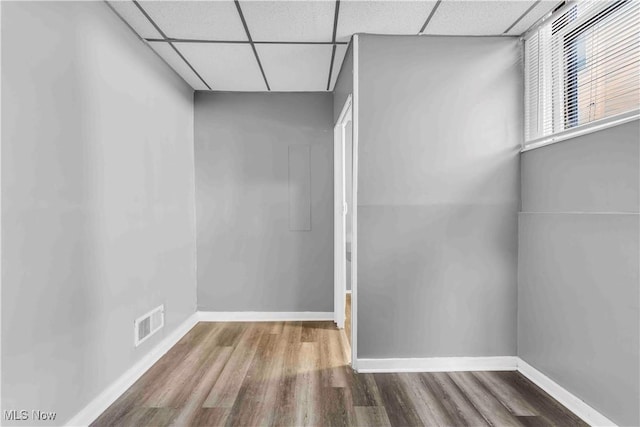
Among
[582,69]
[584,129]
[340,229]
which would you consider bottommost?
[340,229]

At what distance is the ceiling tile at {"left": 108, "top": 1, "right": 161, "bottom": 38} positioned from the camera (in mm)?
2205

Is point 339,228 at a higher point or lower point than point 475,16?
lower

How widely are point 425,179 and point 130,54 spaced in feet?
7.05

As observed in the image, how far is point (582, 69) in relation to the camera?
2125mm

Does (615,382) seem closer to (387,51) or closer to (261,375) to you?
(261,375)

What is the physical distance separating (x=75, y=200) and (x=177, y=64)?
1.64m

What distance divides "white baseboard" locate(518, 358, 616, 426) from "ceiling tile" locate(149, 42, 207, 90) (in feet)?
11.0

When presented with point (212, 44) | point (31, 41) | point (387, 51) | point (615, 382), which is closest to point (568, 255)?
point (615, 382)

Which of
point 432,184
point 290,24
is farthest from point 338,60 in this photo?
point 432,184

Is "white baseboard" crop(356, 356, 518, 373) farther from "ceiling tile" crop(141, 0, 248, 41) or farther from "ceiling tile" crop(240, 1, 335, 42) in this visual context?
"ceiling tile" crop(141, 0, 248, 41)

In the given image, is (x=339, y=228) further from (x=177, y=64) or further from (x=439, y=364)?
(x=177, y=64)

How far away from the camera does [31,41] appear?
65.0 inches

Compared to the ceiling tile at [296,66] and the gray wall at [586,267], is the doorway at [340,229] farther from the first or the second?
the gray wall at [586,267]

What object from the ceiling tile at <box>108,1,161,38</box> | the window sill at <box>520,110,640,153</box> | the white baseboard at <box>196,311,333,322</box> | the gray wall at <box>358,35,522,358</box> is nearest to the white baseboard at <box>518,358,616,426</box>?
the gray wall at <box>358,35,522,358</box>
